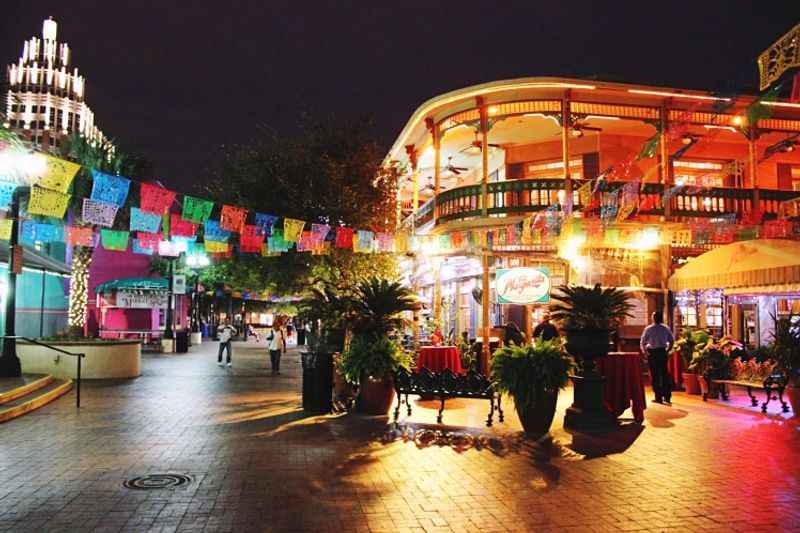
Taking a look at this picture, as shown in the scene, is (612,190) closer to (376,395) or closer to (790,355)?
(790,355)

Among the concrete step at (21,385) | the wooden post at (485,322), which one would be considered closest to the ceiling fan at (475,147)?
the wooden post at (485,322)

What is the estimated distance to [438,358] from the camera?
13.4 m

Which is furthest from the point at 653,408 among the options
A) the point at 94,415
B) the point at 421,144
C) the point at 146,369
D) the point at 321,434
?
the point at 146,369

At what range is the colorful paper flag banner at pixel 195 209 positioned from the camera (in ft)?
48.2

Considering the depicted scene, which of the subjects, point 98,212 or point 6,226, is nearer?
point 98,212

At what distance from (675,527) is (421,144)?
60.6ft

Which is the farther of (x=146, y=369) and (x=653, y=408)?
(x=146, y=369)

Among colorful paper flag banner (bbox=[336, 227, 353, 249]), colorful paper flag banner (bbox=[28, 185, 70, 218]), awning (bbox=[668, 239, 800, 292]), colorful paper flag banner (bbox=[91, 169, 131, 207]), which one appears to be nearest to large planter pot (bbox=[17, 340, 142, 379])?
colorful paper flag banner (bbox=[28, 185, 70, 218])

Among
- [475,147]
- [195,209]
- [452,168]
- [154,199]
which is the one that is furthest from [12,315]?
[452,168]

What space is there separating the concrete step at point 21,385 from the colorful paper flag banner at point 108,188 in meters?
4.06

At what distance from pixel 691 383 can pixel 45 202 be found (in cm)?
1415

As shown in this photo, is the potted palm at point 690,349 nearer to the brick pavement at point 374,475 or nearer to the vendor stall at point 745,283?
the vendor stall at point 745,283

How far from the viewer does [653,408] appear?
11812mm

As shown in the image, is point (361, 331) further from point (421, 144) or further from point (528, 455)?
point (421, 144)
